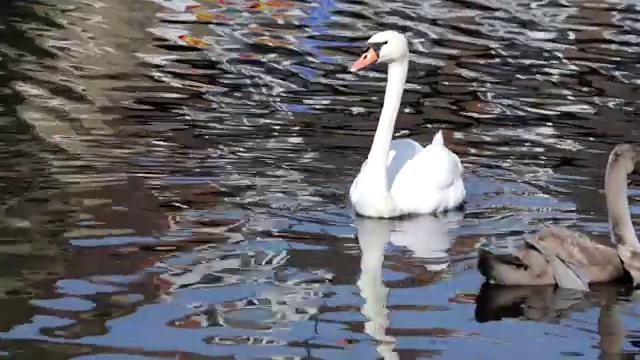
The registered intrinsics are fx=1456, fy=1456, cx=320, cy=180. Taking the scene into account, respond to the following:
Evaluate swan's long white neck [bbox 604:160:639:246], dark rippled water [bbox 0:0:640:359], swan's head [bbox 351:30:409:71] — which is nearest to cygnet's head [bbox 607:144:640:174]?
swan's long white neck [bbox 604:160:639:246]

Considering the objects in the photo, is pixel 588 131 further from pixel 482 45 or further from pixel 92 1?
pixel 92 1

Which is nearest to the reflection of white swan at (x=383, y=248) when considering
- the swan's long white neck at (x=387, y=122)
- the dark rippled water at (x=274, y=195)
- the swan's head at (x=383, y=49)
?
the dark rippled water at (x=274, y=195)

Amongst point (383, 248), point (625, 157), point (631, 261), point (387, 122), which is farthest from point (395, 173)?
point (631, 261)

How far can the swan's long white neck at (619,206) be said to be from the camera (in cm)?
861

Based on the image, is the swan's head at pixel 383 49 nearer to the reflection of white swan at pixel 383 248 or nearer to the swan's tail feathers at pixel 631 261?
the reflection of white swan at pixel 383 248

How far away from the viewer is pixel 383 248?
9328 mm

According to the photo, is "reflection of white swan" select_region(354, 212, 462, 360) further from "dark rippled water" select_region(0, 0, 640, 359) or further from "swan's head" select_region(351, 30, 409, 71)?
"swan's head" select_region(351, 30, 409, 71)

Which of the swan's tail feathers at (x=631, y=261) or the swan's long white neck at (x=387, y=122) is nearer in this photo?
the swan's tail feathers at (x=631, y=261)

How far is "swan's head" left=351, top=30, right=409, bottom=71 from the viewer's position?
1041cm

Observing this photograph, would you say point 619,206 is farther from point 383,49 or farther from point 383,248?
point 383,49

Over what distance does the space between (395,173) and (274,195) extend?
0.90 metres

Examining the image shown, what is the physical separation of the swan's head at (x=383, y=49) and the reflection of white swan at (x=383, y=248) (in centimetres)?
115

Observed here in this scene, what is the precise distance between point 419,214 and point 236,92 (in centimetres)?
546

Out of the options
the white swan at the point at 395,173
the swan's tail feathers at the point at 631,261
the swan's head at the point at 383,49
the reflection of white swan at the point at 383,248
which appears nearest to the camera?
the reflection of white swan at the point at 383,248
